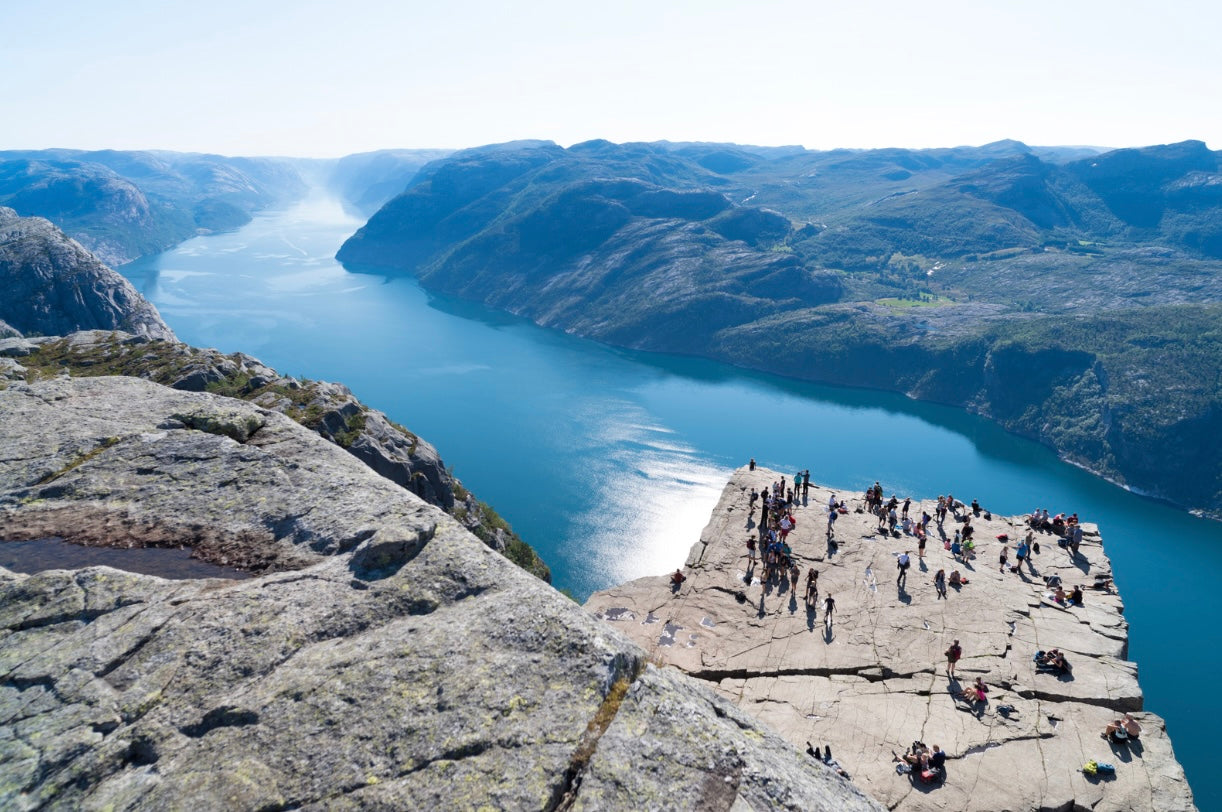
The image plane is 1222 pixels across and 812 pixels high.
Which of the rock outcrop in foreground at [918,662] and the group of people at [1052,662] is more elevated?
the group of people at [1052,662]

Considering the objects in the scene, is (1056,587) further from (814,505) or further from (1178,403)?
(1178,403)

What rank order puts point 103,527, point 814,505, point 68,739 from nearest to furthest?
point 68,739, point 103,527, point 814,505

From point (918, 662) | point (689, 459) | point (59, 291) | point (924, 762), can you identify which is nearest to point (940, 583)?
point (918, 662)

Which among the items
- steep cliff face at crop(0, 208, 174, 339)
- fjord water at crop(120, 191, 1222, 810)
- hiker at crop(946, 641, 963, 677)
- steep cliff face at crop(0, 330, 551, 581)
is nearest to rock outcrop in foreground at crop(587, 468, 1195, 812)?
hiker at crop(946, 641, 963, 677)

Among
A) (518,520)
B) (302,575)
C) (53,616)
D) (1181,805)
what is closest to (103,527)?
(53,616)

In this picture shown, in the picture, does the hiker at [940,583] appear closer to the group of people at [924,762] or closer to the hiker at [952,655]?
the hiker at [952,655]

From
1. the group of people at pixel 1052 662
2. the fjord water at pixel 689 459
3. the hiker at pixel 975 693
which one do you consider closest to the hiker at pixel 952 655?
the hiker at pixel 975 693

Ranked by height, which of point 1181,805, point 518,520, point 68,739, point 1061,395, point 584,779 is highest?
point 68,739
